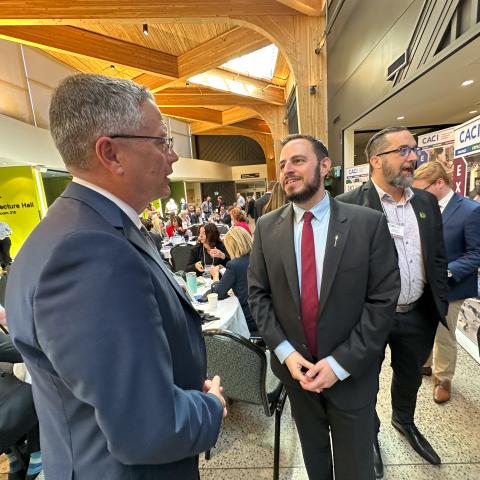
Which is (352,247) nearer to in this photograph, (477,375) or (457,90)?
(477,375)

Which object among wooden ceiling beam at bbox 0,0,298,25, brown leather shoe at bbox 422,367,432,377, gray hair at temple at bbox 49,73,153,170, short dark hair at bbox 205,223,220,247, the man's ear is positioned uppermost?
wooden ceiling beam at bbox 0,0,298,25

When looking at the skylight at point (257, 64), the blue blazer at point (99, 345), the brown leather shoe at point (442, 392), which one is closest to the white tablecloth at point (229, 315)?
the blue blazer at point (99, 345)

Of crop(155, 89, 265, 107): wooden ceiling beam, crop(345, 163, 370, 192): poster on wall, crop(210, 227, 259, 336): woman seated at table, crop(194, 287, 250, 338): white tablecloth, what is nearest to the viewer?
crop(194, 287, 250, 338): white tablecloth

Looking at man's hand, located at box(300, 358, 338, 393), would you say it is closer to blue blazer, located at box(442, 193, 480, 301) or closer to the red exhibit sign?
blue blazer, located at box(442, 193, 480, 301)

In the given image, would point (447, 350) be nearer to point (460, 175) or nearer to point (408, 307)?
point (408, 307)

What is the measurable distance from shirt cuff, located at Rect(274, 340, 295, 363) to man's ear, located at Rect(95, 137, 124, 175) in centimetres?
110

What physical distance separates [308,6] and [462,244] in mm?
6110

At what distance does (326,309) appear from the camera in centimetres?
125

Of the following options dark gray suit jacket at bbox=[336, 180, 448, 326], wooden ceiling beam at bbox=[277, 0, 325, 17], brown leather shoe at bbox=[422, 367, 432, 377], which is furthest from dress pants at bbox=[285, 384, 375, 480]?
wooden ceiling beam at bbox=[277, 0, 325, 17]

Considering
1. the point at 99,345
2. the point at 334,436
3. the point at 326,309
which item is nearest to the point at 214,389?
the point at 99,345

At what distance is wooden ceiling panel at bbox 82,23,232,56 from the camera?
691 centimetres

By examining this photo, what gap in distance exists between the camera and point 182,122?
18.0m

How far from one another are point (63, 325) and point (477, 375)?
10.9 ft

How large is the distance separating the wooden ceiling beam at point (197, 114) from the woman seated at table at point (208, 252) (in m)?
11.8
